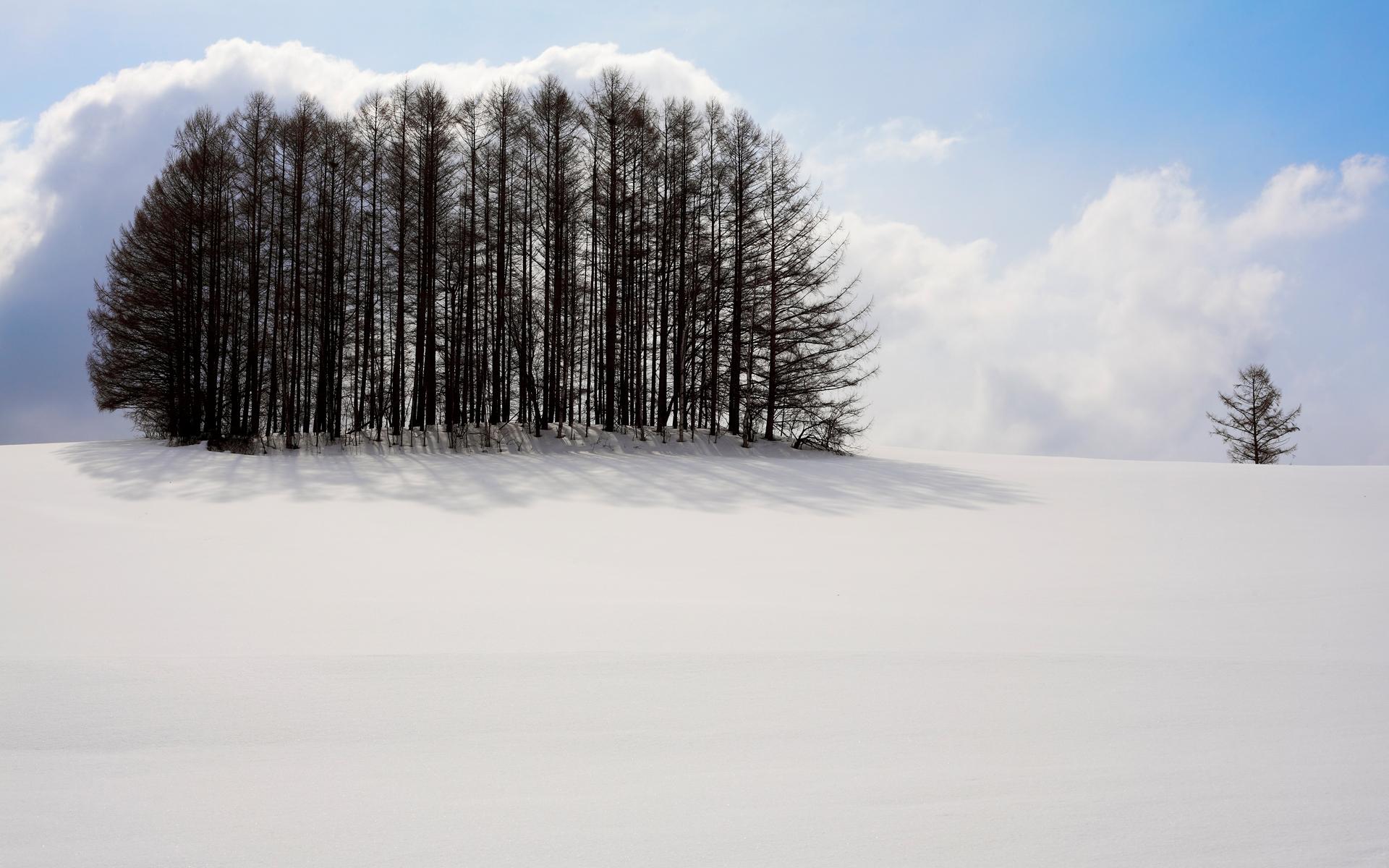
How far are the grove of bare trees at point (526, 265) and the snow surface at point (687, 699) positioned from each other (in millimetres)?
11006

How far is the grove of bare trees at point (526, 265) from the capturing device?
1905 cm

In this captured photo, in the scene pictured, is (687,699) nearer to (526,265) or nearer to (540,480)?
(540,480)

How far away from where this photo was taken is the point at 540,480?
13211mm

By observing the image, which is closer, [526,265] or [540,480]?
[540,480]

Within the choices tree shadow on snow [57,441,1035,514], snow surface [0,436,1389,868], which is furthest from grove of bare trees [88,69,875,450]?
snow surface [0,436,1389,868]

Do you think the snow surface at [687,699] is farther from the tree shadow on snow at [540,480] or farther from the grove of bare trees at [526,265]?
the grove of bare trees at [526,265]

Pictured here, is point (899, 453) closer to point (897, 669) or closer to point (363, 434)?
point (363, 434)

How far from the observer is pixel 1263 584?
6.54m

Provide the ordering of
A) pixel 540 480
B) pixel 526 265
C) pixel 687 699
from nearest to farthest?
pixel 687 699 < pixel 540 480 < pixel 526 265

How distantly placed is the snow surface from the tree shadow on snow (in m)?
2.93

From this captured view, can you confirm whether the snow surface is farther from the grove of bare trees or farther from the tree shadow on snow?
the grove of bare trees

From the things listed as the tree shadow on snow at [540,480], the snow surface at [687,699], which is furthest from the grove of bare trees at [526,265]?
the snow surface at [687,699]

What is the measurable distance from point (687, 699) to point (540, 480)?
979cm

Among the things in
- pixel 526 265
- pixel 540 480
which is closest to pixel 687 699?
pixel 540 480
